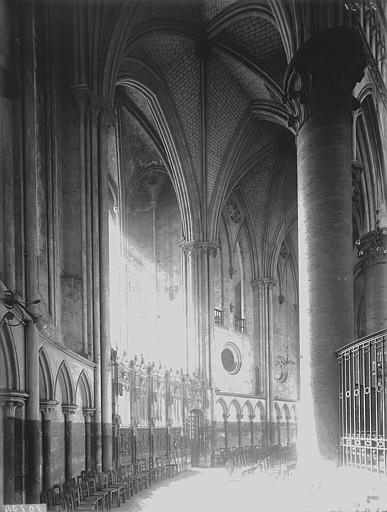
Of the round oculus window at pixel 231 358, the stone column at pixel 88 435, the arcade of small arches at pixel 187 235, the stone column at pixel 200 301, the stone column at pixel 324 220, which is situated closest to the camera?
the arcade of small arches at pixel 187 235

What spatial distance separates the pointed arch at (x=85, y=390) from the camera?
14.9 m

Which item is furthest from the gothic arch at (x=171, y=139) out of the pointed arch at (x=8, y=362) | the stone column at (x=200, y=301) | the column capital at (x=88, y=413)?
the pointed arch at (x=8, y=362)

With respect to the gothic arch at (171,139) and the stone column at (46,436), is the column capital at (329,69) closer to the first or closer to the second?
the stone column at (46,436)

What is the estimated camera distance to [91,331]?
16109mm

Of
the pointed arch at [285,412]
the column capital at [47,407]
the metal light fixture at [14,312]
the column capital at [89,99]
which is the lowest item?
the pointed arch at [285,412]

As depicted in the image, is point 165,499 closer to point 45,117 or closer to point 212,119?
point 45,117

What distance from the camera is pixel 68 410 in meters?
13.5

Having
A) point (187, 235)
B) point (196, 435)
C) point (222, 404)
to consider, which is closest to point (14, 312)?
point (196, 435)

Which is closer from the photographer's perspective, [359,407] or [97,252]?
[359,407]

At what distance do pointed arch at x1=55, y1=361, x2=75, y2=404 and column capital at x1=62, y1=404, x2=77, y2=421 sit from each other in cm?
8

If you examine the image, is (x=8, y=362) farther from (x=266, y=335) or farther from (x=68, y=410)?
(x=266, y=335)

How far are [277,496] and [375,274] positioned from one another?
43.5 feet

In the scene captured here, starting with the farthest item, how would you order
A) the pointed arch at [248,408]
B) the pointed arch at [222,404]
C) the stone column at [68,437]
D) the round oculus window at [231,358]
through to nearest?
1. the pointed arch at [248,408]
2. the round oculus window at [231,358]
3. the pointed arch at [222,404]
4. the stone column at [68,437]

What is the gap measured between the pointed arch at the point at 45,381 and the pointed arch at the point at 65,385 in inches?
46.0
